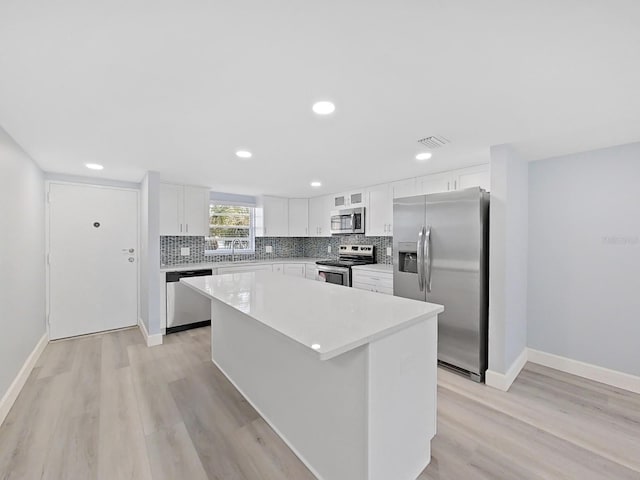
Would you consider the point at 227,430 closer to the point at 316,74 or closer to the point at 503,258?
the point at 316,74

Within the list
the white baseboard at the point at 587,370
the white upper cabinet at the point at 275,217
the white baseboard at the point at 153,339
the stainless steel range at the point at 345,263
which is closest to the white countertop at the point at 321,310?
the white baseboard at the point at 153,339

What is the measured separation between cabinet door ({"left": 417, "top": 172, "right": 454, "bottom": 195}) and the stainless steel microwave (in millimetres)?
1102

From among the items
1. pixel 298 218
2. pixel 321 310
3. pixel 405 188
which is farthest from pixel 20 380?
pixel 405 188

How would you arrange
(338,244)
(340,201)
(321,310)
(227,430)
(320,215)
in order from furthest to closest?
(338,244) < (320,215) < (340,201) < (227,430) < (321,310)

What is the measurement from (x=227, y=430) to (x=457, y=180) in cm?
328

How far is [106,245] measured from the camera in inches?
151

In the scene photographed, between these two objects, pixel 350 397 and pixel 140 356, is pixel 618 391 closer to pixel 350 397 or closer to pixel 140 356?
pixel 350 397

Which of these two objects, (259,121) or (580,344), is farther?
(580,344)

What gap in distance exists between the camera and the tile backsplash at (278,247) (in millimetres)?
4414

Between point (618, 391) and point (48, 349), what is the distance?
5945 millimetres

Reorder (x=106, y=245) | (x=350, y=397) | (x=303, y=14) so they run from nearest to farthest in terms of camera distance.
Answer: (x=303, y=14), (x=350, y=397), (x=106, y=245)

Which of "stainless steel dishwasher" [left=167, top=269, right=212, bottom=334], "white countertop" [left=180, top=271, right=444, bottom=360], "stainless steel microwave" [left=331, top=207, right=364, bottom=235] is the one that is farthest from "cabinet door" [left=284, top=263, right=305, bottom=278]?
"white countertop" [left=180, top=271, right=444, bottom=360]

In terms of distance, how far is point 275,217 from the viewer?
17.7 ft

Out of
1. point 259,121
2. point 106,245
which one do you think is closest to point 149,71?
point 259,121
